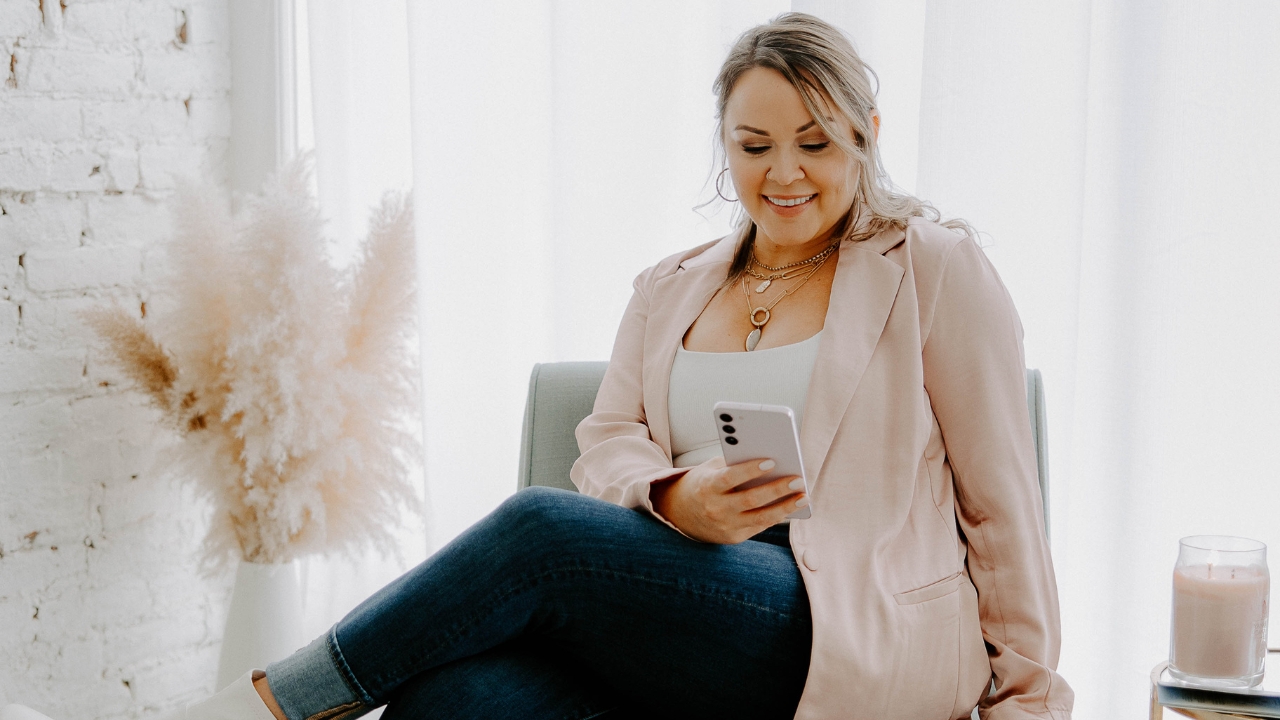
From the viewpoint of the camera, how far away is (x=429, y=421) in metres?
1.98

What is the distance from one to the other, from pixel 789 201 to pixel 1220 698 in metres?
0.71

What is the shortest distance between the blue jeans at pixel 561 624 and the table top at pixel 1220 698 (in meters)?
0.33

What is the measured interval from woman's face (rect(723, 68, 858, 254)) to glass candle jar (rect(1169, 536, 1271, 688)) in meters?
0.58

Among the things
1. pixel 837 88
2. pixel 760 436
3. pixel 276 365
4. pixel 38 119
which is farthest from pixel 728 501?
pixel 38 119

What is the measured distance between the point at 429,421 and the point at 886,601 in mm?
1116

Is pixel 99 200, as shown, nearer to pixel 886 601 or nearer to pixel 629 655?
pixel 629 655

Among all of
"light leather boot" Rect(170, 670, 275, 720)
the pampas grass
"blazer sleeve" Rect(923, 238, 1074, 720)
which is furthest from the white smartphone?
the pampas grass

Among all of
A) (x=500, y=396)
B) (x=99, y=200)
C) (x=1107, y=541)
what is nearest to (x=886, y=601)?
(x=1107, y=541)

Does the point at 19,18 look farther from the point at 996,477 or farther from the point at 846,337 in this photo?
the point at 996,477

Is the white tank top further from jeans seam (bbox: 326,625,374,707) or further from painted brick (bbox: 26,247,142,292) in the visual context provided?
painted brick (bbox: 26,247,142,292)

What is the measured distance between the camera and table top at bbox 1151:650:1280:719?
2.80 ft

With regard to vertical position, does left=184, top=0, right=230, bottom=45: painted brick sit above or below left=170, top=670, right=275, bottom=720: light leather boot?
above

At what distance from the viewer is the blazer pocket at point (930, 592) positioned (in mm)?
1108

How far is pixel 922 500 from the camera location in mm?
1171
